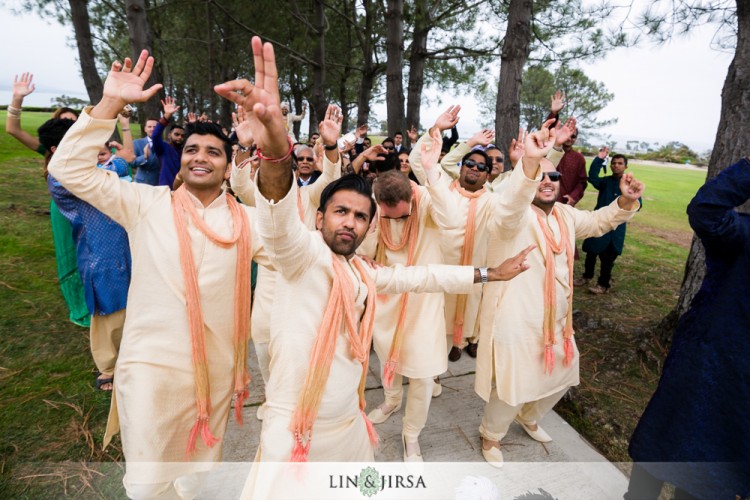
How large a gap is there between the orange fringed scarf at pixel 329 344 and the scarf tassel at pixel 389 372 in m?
0.85

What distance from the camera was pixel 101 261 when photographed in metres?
2.98

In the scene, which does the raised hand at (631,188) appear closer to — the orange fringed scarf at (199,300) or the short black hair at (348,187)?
the short black hair at (348,187)

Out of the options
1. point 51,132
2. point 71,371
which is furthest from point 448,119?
point 71,371

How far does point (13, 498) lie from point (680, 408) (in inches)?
140

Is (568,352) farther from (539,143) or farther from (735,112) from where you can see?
(735,112)

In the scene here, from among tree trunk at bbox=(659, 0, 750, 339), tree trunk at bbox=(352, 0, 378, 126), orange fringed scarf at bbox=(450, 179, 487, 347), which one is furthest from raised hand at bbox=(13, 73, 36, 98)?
tree trunk at bbox=(352, 0, 378, 126)

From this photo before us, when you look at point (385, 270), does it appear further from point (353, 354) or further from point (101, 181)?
point (101, 181)

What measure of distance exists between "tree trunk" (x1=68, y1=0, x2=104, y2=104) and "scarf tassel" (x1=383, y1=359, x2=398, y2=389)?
735 cm

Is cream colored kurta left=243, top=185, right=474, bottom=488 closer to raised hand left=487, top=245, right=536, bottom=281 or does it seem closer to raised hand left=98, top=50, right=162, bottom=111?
raised hand left=487, top=245, right=536, bottom=281

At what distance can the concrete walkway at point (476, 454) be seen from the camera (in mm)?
2547

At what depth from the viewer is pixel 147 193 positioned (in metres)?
2.13

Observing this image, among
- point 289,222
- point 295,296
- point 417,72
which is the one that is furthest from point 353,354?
point 417,72

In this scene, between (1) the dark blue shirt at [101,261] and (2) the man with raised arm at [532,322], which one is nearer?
(2) the man with raised arm at [532,322]

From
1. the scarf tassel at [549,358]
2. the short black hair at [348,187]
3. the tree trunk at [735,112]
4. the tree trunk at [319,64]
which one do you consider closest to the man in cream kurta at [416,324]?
the scarf tassel at [549,358]
